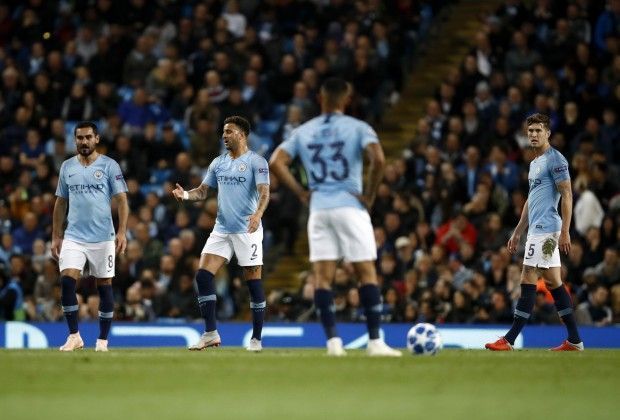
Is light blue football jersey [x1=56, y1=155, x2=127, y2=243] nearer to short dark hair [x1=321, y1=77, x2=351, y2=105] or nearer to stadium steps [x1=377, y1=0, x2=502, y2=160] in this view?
short dark hair [x1=321, y1=77, x2=351, y2=105]

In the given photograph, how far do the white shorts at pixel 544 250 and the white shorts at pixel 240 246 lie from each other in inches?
115

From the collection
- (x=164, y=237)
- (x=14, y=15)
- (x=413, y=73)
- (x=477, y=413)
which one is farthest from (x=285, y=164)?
(x=14, y=15)

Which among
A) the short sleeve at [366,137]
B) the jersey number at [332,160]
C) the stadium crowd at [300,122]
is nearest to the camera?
the short sleeve at [366,137]

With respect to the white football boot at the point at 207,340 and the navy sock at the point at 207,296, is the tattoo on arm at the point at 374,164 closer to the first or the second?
the navy sock at the point at 207,296

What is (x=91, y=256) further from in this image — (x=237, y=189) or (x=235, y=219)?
(x=237, y=189)

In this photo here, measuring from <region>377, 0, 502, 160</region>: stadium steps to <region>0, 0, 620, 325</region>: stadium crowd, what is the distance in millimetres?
586

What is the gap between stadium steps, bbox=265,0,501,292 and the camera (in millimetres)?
23797

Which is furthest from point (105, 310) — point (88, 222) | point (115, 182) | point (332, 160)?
point (332, 160)

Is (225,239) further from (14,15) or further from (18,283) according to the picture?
(14,15)

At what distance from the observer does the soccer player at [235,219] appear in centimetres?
1500

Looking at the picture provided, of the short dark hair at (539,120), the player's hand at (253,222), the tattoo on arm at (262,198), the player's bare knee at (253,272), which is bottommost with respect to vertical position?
the player's bare knee at (253,272)

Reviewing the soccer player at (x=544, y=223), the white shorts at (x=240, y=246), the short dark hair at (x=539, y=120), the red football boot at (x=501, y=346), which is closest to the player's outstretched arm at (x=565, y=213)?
the soccer player at (x=544, y=223)

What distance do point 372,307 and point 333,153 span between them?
138cm

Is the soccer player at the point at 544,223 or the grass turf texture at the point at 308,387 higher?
the soccer player at the point at 544,223
